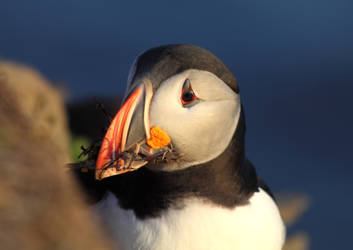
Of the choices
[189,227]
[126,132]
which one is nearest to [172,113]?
[126,132]

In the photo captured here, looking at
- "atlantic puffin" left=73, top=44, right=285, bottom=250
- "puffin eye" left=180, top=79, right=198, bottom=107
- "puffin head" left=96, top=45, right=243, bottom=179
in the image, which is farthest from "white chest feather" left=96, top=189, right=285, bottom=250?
"puffin eye" left=180, top=79, right=198, bottom=107

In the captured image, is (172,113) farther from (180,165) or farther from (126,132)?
(180,165)

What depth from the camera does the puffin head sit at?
2.67 m

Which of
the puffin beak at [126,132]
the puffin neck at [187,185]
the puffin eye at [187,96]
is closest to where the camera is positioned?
the puffin beak at [126,132]

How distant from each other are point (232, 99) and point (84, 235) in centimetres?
200

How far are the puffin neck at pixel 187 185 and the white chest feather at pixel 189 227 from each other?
0.05 metres

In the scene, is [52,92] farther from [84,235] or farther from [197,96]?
[84,235]

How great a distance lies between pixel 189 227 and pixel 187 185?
0.28m

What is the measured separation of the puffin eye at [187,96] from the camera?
2754 millimetres

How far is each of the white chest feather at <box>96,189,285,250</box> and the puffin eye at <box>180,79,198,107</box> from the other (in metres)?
0.69

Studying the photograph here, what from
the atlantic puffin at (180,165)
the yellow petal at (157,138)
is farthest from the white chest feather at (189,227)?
the yellow petal at (157,138)

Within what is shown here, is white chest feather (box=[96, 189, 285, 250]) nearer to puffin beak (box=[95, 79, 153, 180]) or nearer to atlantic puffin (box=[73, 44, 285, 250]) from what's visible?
atlantic puffin (box=[73, 44, 285, 250])

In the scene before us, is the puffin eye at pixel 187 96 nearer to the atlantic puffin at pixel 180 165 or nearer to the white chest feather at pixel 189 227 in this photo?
the atlantic puffin at pixel 180 165

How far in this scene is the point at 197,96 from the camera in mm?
2803
